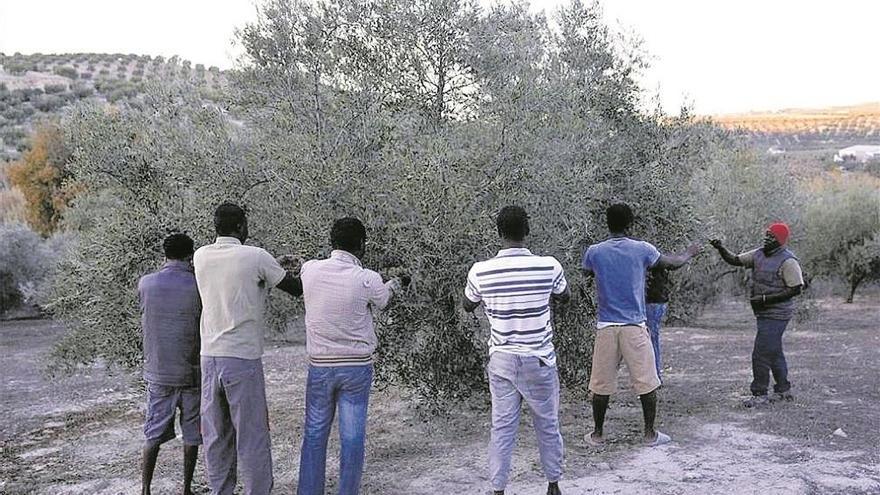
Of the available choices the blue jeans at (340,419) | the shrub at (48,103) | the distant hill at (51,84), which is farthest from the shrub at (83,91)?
the blue jeans at (340,419)

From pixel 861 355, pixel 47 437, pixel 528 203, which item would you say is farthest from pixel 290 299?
pixel 861 355

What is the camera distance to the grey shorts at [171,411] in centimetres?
568

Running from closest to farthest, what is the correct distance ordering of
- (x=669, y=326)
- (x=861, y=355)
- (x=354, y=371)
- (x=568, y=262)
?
(x=354, y=371), (x=568, y=262), (x=861, y=355), (x=669, y=326)

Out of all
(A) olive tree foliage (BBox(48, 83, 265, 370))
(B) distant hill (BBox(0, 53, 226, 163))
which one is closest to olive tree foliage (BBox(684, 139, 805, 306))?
(A) olive tree foliage (BBox(48, 83, 265, 370))

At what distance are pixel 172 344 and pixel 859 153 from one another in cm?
6149

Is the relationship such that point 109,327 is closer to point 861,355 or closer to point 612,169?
point 612,169

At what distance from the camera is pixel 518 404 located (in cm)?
546

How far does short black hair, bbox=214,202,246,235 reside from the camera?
5.25m

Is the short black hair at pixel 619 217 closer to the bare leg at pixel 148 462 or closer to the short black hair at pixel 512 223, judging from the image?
the short black hair at pixel 512 223

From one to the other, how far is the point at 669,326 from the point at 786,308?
462 inches

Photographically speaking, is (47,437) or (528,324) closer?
(528,324)

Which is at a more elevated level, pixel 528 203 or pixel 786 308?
pixel 528 203

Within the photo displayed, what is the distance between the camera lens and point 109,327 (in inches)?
294

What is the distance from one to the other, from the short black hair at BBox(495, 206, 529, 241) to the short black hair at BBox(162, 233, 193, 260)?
2.21 meters
